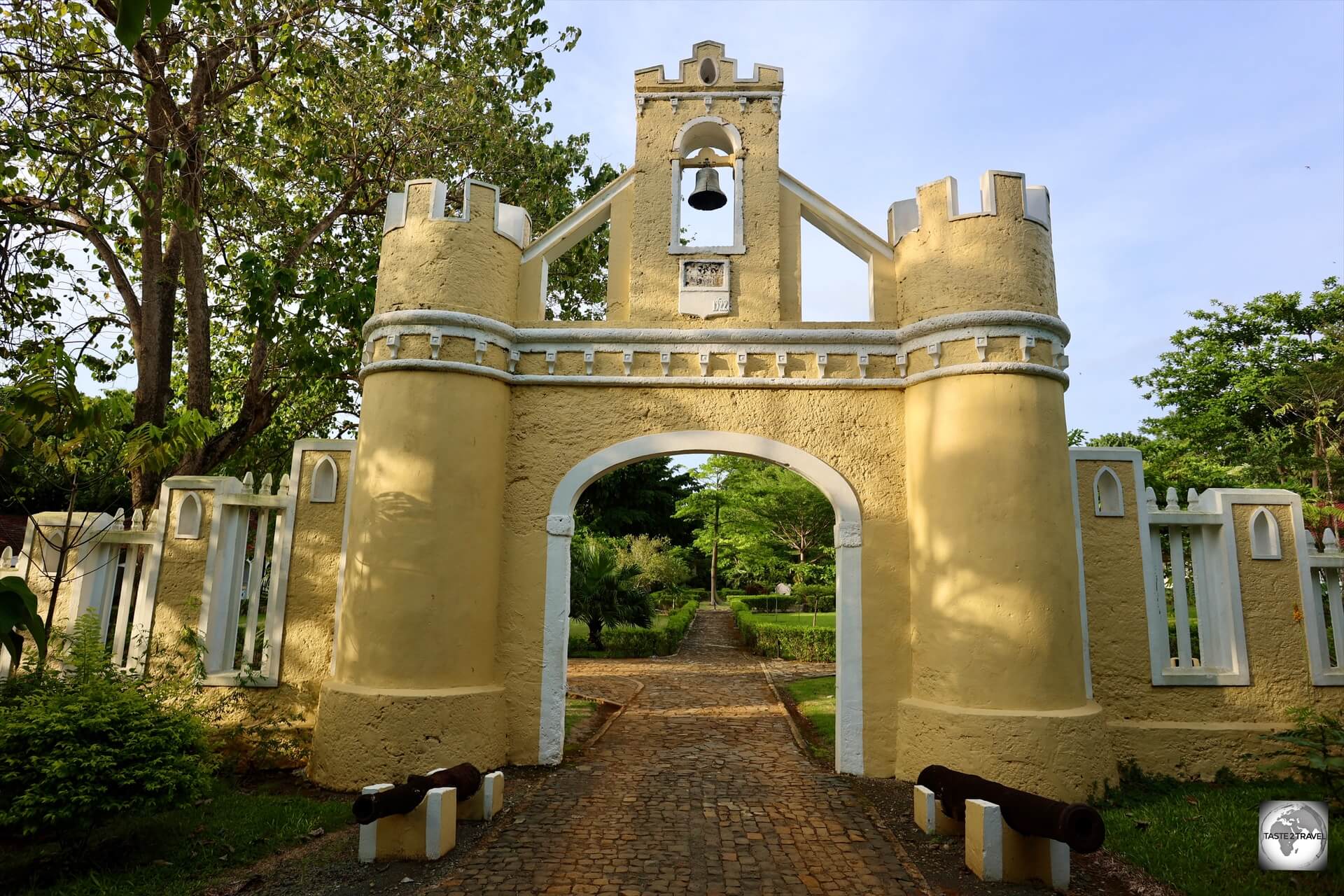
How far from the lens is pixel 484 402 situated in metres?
7.94

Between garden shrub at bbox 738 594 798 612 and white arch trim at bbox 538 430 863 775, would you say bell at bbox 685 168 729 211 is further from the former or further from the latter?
garden shrub at bbox 738 594 798 612

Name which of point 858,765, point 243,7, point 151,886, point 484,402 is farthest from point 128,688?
point 243,7

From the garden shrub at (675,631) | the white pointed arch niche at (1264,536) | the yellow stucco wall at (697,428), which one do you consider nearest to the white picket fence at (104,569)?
the yellow stucco wall at (697,428)

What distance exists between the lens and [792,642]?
17.3m

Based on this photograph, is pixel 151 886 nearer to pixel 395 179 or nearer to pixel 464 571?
pixel 464 571

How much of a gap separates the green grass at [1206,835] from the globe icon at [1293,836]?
8cm

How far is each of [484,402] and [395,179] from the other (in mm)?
6278

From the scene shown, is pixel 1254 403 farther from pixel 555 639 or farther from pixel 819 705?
pixel 555 639

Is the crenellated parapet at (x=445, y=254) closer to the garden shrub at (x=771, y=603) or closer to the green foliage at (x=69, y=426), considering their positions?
the green foliage at (x=69, y=426)

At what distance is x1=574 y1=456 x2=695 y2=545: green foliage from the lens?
982 inches

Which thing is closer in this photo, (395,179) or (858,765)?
(858,765)

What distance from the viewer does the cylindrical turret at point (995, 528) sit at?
6820 mm

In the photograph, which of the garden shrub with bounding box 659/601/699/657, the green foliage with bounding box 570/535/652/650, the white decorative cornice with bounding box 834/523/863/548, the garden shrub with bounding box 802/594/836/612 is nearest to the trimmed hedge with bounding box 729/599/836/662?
the garden shrub with bounding box 659/601/699/657

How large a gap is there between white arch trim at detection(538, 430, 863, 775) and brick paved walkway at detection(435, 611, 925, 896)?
1.58 ft
